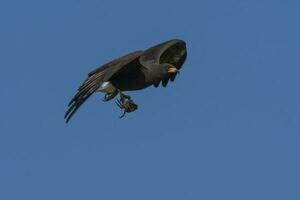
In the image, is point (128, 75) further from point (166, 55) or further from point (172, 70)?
point (166, 55)

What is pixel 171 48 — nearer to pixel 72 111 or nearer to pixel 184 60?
pixel 184 60

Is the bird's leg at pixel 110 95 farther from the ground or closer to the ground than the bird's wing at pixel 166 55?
closer to the ground

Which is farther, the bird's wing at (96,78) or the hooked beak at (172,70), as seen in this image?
the hooked beak at (172,70)

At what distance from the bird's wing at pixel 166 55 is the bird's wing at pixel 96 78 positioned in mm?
313

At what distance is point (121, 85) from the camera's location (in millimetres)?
37781

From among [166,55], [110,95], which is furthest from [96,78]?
[166,55]

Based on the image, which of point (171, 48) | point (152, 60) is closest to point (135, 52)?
point (152, 60)

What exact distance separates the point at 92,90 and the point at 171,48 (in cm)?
570

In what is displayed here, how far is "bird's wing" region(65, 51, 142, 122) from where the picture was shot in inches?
1399

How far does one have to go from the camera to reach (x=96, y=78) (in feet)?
121

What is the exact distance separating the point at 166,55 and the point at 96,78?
4826 mm

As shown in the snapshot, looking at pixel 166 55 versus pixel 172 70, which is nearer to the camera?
pixel 172 70

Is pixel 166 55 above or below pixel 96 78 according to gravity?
above

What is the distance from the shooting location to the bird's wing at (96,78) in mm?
35531
